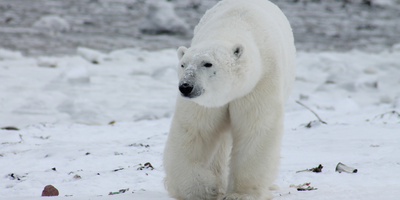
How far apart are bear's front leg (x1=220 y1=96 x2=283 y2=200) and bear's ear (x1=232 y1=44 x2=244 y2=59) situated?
320 mm

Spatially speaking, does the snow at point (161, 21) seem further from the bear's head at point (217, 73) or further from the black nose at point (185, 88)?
the black nose at point (185, 88)

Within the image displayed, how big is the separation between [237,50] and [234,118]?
489mm

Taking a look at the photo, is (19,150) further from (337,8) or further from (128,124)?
(337,8)

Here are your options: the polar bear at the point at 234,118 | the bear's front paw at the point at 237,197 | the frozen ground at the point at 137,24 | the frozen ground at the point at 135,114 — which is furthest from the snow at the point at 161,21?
the bear's front paw at the point at 237,197

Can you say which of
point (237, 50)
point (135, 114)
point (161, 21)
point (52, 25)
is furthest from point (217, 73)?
point (52, 25)

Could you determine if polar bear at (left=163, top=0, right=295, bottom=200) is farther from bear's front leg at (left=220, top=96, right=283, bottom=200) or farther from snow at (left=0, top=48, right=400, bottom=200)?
snow at (left=0, top=48, right=400, bottom=200)

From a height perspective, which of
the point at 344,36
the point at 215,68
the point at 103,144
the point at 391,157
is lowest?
the point at 344,36

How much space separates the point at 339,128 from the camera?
4.91 m

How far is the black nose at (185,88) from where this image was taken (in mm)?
2381

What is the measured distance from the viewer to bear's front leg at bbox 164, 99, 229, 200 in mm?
2779

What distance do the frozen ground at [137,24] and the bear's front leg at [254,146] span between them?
11.5 meters

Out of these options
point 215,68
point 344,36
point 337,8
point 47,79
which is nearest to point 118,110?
point 47,79

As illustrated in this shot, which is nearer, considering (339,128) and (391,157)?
(391,157)

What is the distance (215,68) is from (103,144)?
2.59m
